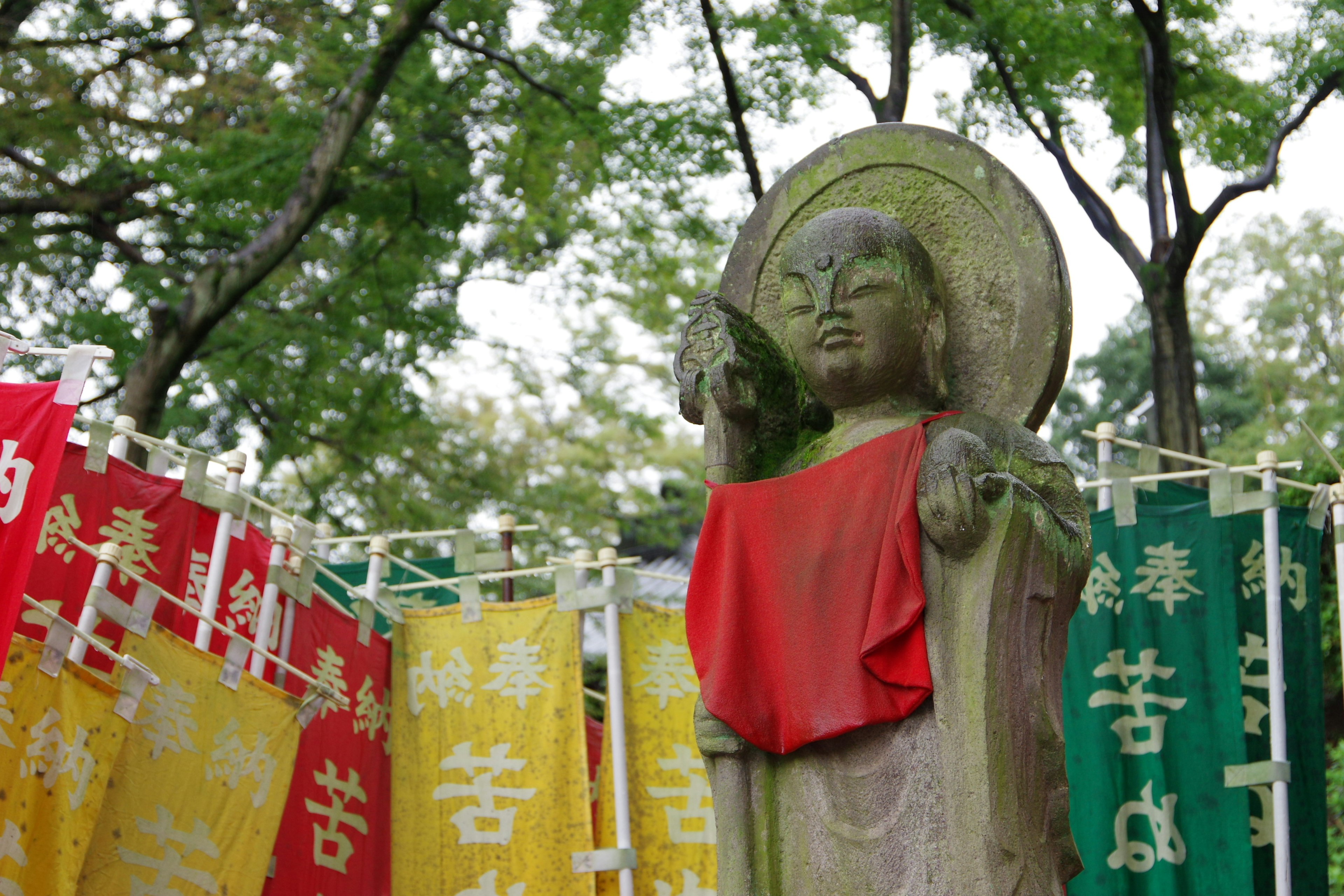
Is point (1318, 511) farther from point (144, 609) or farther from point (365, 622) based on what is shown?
point (144, 609)

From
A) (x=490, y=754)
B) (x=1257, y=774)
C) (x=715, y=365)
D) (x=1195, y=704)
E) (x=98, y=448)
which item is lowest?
(x=1257, y=774)

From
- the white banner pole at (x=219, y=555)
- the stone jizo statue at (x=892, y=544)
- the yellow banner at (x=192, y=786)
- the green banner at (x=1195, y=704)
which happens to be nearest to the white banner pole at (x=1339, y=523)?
the green banner at (x=1195, y=704)

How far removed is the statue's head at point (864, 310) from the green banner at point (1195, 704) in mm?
3542

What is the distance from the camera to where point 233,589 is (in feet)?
21.8

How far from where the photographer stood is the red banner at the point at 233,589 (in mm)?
6562

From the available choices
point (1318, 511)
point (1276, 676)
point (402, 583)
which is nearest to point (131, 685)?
point (402, 583)

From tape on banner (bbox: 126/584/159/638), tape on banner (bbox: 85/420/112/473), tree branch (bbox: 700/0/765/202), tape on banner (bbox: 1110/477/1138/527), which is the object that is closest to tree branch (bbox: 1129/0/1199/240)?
tree branch (bbox: 700/0/765/202)

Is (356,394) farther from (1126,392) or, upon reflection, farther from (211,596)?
(1126,392)

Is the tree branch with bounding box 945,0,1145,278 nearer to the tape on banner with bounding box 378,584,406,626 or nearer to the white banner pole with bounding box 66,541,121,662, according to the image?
the tape on banner with bounding box 378,584,406,626

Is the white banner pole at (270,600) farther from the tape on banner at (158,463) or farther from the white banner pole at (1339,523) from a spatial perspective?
the white banner pole at (1339,523)

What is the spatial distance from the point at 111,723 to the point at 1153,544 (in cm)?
516

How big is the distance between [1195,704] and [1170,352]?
176 inches

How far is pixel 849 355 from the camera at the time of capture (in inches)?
154

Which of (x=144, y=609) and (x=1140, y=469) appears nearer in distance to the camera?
(x=144, y=609)
